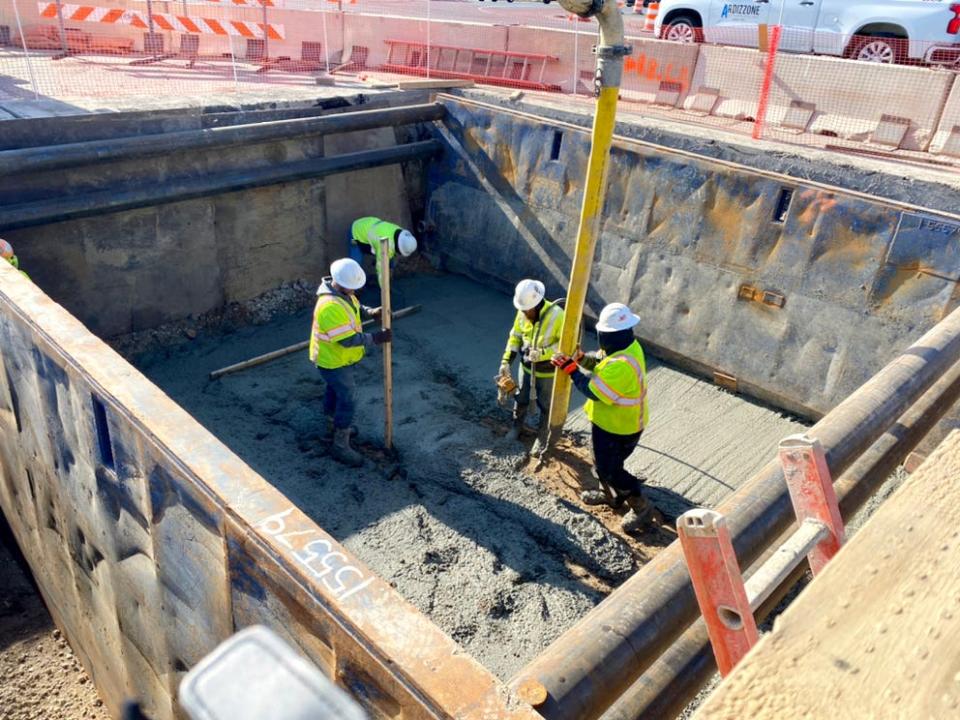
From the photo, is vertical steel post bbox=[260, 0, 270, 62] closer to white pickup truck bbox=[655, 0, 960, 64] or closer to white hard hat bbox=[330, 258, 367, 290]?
white pickup truck bbox=[655, 0, 960, 64]

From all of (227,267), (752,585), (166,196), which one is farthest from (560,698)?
(227,267)

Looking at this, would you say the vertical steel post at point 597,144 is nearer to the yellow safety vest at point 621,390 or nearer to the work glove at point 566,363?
the work glove at point 566,363

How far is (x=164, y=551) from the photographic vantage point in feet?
13.2

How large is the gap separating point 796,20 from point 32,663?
43.2 feet

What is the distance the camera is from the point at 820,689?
45.4 inches

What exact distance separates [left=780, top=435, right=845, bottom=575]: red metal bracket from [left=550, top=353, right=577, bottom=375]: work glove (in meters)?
4.29

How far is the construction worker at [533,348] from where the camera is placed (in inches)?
287

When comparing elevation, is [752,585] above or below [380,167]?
above

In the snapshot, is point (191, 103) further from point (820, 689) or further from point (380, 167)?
point (820, 689)

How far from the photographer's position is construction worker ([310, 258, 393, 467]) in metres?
7.05

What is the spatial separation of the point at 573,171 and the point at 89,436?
23.5 ft

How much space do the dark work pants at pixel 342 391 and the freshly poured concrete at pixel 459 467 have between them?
42 centimetres

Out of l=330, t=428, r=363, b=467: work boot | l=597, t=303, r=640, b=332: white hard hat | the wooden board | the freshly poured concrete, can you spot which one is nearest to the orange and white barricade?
the freshly poured concrete

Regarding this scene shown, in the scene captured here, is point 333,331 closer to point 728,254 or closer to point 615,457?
point 615,457
